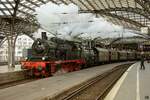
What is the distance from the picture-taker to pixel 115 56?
2758 inches

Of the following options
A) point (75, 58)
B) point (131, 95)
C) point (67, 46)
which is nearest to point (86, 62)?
point (75, 58)

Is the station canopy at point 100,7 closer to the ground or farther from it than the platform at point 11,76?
farther from it

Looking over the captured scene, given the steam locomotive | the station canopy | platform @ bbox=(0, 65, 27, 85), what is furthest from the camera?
the station canopy

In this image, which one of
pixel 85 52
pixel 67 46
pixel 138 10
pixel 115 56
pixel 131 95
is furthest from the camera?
pixel 115 56

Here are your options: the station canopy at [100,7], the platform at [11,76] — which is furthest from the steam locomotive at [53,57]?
the station canopy at [100,7]

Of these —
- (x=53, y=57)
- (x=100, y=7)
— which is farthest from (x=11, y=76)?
(x=100, y=7)

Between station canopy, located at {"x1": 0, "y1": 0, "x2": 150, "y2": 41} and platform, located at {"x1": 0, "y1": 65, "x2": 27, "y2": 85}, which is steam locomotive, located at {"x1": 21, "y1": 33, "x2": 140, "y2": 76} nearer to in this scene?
platform, located at {"x1": 0, "y1": 65, "x2": 27, "y2": 85}

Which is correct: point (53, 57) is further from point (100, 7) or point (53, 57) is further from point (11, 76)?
point (100, 7)

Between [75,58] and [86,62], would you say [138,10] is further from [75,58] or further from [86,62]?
[75,58]

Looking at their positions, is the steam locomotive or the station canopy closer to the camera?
the steam locomotive

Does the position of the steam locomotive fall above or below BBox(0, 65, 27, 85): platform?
above

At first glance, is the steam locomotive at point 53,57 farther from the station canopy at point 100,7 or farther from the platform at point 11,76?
the station canopy at point 100,7

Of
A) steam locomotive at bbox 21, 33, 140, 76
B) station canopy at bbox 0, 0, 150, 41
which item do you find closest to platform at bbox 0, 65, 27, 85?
steam locomotive at bbox 21, 33, 140, 76

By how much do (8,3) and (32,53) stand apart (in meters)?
16.2
